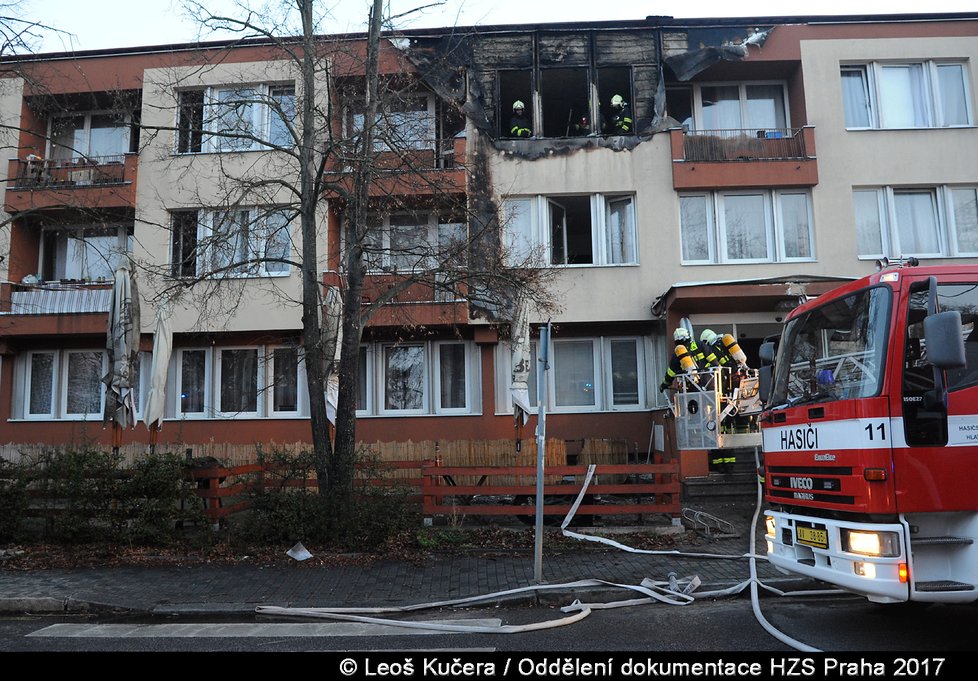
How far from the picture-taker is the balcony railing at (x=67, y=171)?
17500mm

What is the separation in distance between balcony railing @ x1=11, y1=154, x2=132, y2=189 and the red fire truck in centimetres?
1693

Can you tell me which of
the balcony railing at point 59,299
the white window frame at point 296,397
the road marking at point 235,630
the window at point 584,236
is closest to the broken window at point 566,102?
the window at point 584,236

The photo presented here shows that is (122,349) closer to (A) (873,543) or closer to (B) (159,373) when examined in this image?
(B) (159,373)

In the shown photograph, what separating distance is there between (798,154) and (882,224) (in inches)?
101

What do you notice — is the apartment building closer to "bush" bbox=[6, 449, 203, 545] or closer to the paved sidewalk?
"bush" bbox=[6, 449, 203, 545]

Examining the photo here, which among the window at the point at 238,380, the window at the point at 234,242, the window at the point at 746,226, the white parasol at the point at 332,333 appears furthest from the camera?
the window at the point at 238,380

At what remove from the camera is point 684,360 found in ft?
43.1

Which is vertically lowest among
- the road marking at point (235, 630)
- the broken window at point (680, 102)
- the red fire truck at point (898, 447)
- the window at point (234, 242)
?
the road marking at point (235, 630)

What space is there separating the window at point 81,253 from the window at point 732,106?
47.0 feet

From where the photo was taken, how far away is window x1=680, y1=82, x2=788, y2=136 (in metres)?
18.2

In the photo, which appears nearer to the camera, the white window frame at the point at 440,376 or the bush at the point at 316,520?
the bush at the point at 316,520

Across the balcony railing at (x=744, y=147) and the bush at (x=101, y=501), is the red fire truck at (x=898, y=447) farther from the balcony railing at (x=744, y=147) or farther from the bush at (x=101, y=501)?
the balcony railing at (x=744, y=147)

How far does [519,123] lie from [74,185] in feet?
35.3

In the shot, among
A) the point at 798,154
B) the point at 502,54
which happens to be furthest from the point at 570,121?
the point at 798,154
